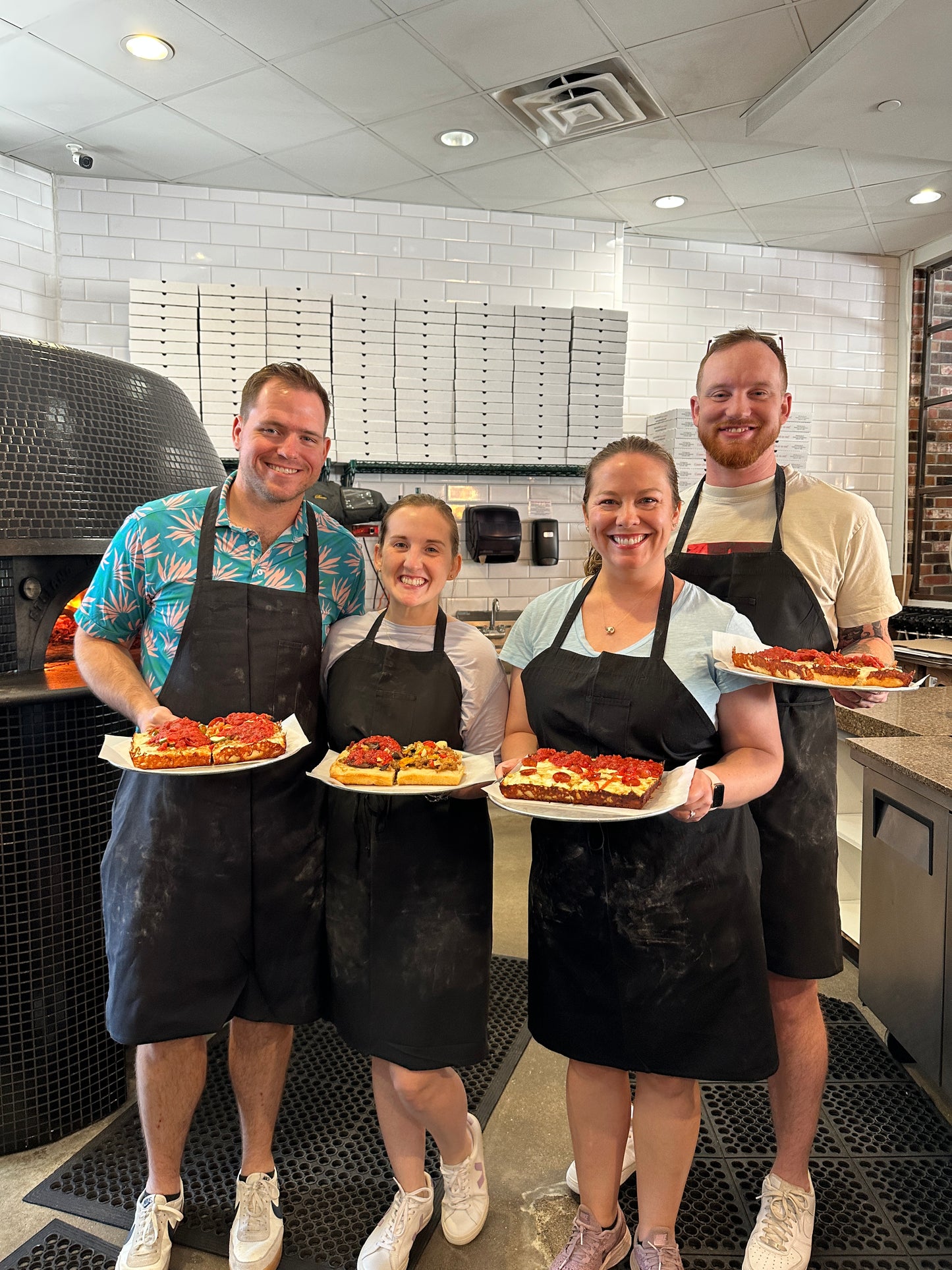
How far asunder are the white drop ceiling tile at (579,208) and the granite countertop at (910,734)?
366cm

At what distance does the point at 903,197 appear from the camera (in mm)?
5086

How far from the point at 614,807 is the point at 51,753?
170 cm

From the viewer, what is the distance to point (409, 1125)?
183cm

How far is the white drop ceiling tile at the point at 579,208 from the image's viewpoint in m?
5.22

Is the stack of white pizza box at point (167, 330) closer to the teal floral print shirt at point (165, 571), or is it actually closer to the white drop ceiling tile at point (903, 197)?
the teal floral print shirt at point (165, 571)

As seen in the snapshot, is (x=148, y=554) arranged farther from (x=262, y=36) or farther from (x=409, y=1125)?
(x=262, y=36)

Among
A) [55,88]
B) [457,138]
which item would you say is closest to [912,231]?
[457,138]

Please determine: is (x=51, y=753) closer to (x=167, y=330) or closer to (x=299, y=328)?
(x=167, y=330)

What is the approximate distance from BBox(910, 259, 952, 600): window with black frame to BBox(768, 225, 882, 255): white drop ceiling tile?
1.70 ft

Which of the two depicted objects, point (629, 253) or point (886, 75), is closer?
point (886, 75)

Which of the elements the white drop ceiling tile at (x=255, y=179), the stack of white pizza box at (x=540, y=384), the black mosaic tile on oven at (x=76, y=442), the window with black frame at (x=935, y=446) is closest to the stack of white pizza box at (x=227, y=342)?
the white drop ceiling tile at (x=255, y=179)

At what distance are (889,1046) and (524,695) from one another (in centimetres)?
194

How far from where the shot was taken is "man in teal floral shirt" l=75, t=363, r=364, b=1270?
175 cm

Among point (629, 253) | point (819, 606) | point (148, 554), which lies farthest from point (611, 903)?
point (629, 253)
